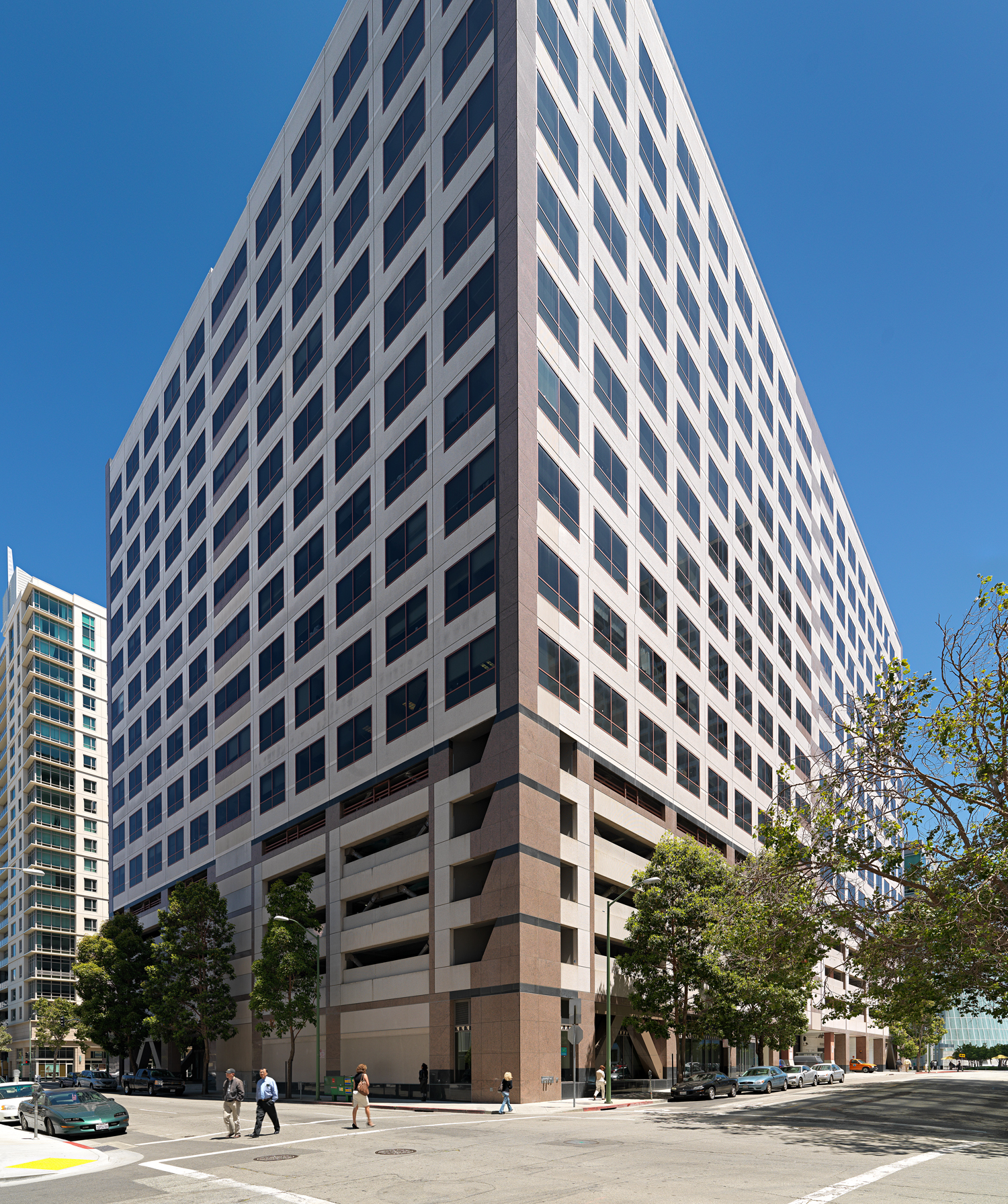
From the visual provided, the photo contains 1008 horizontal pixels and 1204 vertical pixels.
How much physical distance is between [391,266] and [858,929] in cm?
3915

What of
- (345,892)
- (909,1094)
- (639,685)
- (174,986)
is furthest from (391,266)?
(909,1094)

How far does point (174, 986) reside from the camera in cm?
5981

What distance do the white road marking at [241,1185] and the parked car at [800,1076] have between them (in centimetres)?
3967

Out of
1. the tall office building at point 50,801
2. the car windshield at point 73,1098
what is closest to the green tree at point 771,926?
the car windshield at point 73,1098

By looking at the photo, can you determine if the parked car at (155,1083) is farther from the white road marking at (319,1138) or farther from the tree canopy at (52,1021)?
the tree canopy at (52,1021)

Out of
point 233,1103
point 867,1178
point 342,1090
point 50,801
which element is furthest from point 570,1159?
point 50,801

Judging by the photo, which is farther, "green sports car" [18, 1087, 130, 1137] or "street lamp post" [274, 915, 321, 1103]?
"street lamp post" [274, 915, 321, 1103]

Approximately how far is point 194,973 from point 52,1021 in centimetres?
5649

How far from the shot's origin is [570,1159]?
2047 cm

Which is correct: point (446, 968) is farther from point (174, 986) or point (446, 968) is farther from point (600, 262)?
point (600, 262)

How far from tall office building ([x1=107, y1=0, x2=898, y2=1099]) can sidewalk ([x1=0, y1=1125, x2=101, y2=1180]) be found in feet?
56.9

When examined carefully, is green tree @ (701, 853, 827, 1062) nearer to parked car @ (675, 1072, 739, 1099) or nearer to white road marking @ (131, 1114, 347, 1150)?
parked car @ (675, 1072, 739, 1099)

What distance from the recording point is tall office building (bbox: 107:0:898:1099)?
4391 centimetres

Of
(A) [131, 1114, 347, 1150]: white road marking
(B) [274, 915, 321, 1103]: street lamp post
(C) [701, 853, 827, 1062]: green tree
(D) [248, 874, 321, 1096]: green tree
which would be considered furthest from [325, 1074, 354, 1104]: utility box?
(C) [701, 853, 827, 1062]: green tree
